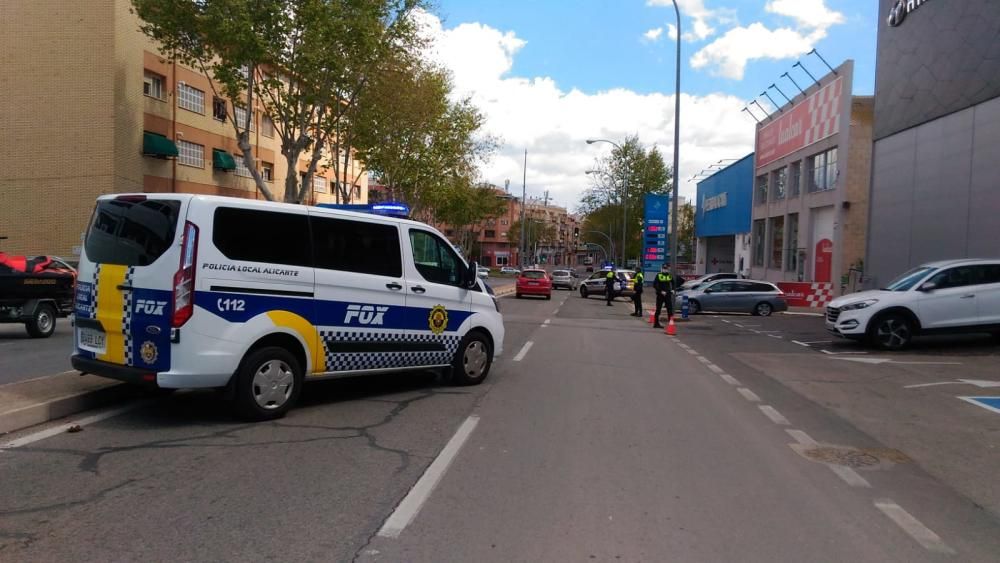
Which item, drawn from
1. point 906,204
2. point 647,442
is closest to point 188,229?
point 647,442

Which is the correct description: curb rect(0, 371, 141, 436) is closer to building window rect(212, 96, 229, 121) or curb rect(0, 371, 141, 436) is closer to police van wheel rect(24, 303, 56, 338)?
police van wheel rect(24, 303, 56, 338)

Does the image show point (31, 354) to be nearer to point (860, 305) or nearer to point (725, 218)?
point (860, 305)

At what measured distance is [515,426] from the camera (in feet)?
24.1

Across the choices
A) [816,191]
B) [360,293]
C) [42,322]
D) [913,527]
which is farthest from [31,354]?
[816,191]

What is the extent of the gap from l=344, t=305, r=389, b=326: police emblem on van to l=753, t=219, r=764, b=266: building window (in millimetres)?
41669

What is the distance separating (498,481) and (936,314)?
12.4 meters

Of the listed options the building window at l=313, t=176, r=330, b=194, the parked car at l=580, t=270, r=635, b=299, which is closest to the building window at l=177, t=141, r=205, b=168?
the building window at l=313, t=176, r=330, b=194

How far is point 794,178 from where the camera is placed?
40.9 meters

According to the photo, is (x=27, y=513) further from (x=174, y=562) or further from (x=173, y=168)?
(x=173, y=168)

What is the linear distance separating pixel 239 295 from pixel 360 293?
1.45m

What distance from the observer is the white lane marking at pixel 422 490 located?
4.45 metres

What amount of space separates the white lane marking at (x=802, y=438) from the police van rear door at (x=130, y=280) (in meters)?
5.86

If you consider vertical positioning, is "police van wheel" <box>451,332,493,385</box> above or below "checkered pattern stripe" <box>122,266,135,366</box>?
below

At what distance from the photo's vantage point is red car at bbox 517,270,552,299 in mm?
37156
